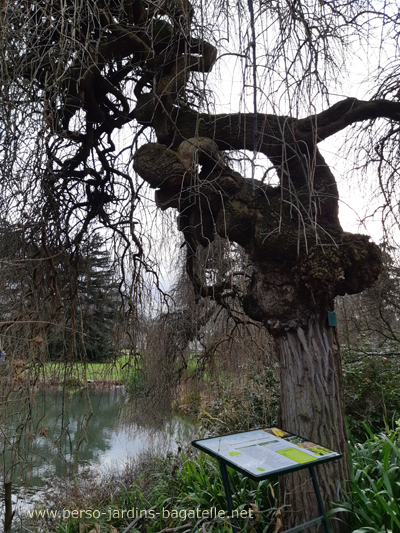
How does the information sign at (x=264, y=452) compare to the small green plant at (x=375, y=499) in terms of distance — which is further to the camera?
the small green plant at (x=375, y=499)

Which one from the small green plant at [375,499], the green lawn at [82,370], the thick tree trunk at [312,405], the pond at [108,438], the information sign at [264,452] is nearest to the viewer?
the information sign at [264,452]

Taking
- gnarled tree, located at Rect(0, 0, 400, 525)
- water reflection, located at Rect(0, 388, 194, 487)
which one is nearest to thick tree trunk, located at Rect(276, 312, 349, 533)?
gnarled tree, located at Rect(0, 0, 400, 525)

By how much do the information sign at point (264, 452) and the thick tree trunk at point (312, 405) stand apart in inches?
9.8

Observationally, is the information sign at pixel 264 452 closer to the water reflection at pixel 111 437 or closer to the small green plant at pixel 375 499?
the small green plant at pixel 375 499

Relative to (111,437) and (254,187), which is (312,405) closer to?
(254,187)

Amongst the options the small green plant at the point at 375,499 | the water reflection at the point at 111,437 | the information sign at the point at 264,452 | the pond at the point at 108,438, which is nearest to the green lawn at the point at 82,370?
the pond at the point at 108,438

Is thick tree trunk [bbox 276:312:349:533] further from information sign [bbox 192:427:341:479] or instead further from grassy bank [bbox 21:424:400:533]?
information sign [bbox 192:427:341:479]

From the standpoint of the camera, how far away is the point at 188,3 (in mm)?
2199

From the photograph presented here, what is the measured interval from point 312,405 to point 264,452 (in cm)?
58

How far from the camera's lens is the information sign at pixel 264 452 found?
5.52 feet

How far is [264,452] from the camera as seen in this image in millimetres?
1838

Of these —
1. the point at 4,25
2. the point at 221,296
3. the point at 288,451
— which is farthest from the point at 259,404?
the point at 4,25

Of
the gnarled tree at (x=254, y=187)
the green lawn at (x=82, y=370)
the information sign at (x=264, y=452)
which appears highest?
the gnarled tree at (x=254, y=187)

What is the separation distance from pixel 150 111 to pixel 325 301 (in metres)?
1.76
